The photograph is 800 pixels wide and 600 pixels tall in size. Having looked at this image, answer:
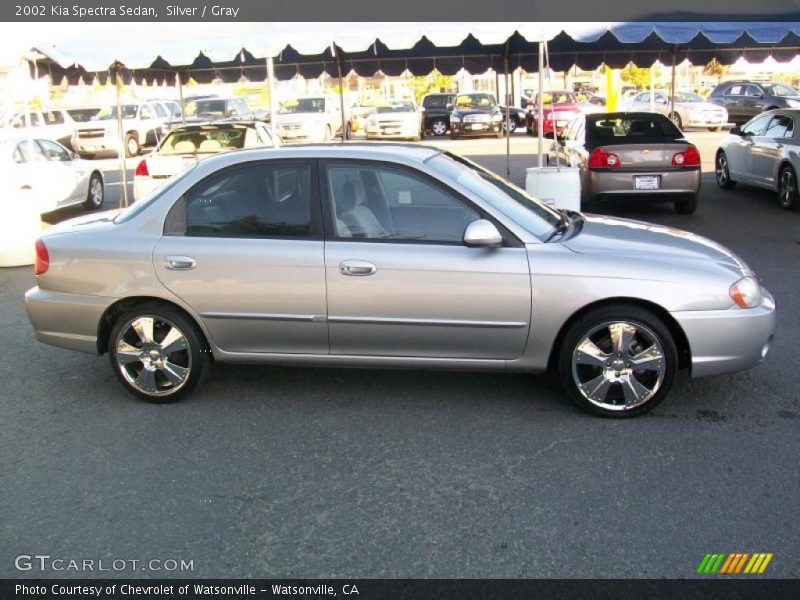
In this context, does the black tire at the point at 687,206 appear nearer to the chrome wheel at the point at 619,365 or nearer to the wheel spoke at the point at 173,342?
the chrome wheel at the point at 619,365

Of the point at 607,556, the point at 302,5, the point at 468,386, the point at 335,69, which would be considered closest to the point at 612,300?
the point at 468,386

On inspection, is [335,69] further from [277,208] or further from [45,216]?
[277,208]

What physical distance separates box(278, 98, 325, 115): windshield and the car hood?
2128 centimetres

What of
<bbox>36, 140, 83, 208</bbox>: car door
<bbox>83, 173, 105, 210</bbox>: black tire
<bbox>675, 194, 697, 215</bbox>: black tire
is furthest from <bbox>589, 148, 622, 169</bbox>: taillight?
<bbox>83, 173, 105, 210</bbox>: black tire

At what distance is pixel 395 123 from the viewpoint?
85.5 feet

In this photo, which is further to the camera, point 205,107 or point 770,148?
point 205,107

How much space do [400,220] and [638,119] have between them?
8300 mm

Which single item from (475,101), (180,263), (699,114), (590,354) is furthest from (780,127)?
(475,101)

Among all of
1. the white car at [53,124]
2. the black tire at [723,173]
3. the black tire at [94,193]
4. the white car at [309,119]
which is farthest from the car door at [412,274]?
the white car at [53,124]

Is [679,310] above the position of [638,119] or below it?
below

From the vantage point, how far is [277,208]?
472cm

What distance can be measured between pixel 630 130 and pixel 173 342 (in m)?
8.87

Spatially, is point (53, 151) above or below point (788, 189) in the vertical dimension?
above

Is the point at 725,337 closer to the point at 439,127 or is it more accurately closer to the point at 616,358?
the point at 616,358
